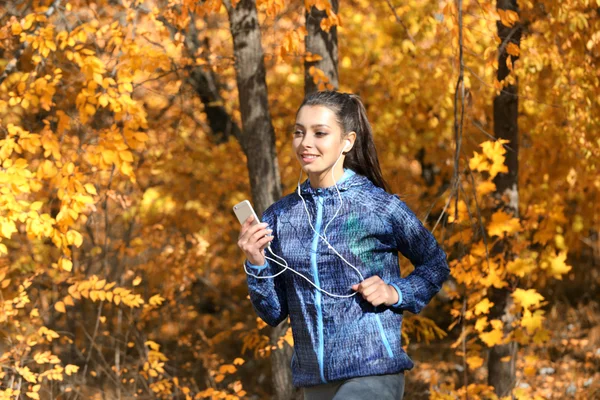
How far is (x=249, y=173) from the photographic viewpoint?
5.52 m

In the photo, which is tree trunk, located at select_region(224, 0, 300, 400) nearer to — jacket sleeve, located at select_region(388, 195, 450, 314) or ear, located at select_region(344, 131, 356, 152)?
ear, located at select_region(344, 131, 356, 152)

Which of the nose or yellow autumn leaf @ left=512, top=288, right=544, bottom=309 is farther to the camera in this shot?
yellow autumn leaf @ left=512, top=288, right=544, bottom=309

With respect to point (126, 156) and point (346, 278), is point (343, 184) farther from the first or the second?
point (126, 156)

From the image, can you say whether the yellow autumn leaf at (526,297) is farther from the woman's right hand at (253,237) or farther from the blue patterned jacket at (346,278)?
the woman's right hand at (253,237)

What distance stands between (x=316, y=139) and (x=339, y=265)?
0.42 meters

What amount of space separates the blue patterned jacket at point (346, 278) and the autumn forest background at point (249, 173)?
56 centimetres

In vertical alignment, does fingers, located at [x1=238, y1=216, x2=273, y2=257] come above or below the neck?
below

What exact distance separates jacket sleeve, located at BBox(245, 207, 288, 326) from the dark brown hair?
1.13 ft

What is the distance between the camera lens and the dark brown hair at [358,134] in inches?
114

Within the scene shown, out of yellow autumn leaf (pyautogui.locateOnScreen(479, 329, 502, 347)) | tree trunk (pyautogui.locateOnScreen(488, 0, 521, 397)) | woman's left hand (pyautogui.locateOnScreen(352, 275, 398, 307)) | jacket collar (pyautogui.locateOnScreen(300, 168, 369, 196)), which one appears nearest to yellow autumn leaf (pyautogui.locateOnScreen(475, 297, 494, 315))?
yellow autumn leaf (pyautogui.locateOnScreen(479, 329, 502, 347))

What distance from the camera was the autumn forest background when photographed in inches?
186

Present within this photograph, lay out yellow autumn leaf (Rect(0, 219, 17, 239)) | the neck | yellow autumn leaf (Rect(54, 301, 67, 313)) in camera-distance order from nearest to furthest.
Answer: the neck
yellow autumn leaf (Rect(0, 219, 17, 239))
yellow autumn leaf (Rect(54, 301, 67, 313))

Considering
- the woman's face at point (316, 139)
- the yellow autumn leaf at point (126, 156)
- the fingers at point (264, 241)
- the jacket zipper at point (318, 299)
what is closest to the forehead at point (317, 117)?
the woman's face at point (316, 139)

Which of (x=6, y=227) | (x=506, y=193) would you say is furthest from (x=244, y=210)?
(x=506, y=193)
